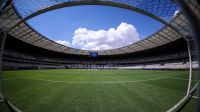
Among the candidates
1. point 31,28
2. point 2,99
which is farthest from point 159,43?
point 2,99

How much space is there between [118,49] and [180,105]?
A: 289 ft

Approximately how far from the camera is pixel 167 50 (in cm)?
7344

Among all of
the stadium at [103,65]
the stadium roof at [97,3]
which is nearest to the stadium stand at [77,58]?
the stadium at [103,65]

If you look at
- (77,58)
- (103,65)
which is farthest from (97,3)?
(103,65)

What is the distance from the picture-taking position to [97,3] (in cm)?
773

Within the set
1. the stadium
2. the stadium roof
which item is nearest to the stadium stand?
the stadium

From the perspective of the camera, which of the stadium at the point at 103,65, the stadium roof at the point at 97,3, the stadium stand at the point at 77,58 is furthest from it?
the stadium stand at the point at 77,58

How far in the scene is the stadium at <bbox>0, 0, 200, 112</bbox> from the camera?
6.85 m

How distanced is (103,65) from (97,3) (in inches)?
4445

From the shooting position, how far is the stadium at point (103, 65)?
6.85 m

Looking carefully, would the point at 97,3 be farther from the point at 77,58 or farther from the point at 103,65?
the point at 103,65

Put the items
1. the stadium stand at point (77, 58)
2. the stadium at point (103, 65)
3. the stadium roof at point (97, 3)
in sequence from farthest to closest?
1. the stadium stand at point (77, 58)
2. the stadium roof at point (97, 3)
3. the stadium at point (103, 65)

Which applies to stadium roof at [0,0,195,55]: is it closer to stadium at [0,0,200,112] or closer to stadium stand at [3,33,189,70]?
stadium at [0,0,200,112]

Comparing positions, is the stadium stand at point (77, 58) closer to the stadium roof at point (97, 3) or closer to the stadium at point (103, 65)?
the stadium at point (103, 65)
